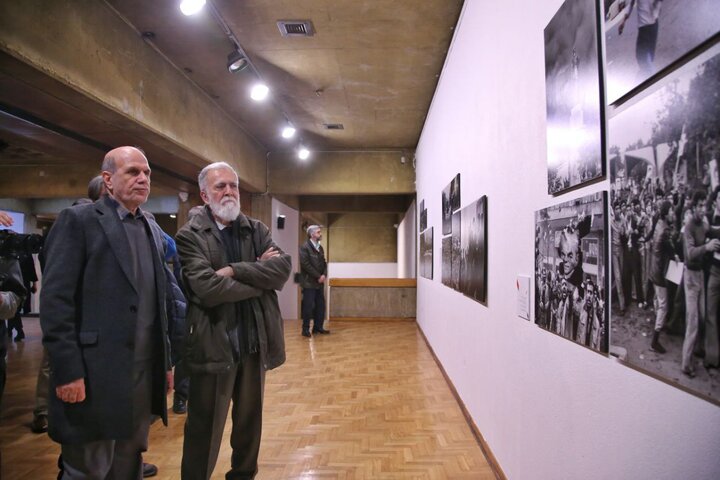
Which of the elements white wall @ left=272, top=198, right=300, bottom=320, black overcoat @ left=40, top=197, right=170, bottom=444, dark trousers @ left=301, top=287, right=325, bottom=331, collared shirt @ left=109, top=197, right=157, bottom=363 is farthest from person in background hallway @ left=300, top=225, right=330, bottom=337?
black overcoat @ left=40, top=197, right=170, bottom=444

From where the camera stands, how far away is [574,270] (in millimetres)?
1378

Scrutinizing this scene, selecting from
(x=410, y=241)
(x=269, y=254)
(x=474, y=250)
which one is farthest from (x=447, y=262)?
(x=410, y=241)

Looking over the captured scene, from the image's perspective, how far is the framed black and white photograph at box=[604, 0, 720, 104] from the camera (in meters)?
0.81

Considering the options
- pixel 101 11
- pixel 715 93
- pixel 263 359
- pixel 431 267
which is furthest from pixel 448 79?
pixel 715 93

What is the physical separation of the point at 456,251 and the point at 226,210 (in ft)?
7.15

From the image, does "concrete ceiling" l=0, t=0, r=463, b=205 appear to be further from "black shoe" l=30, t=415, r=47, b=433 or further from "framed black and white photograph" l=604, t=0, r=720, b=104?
"framed black and white photograph" l=604, t=0, r=720, b=104

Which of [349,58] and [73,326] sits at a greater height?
[349,58]

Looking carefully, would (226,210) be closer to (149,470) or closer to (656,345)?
(149,470)

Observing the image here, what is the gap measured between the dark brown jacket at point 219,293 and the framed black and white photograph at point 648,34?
155cm

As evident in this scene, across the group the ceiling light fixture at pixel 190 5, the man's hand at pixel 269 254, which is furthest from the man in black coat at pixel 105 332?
the ceiling light fixture at pixel 190 5

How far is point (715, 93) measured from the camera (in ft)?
2.54

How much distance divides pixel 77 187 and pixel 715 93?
906 cm

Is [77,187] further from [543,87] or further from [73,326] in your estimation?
[543,87]

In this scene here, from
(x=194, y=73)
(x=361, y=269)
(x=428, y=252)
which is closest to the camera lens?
(x=194, y=73)
